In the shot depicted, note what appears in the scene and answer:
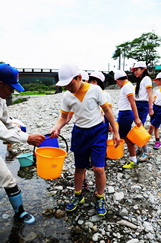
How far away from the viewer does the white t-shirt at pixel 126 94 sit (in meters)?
3.43

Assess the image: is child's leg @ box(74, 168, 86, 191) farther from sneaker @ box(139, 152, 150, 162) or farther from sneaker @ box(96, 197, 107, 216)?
sneaker @ box(139, 152, 150, 162)

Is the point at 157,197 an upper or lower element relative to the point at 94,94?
lower

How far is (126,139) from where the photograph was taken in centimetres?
382

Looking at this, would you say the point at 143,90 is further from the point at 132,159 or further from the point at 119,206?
the point at 119,206

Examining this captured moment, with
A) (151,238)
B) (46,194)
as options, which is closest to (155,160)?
(151,238)

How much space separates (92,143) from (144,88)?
222 centimetres

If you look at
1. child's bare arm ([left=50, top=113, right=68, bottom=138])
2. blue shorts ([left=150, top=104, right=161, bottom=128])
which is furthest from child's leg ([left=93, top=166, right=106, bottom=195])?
blue shorts ([left=150, top=104, right=161, bottom=128])

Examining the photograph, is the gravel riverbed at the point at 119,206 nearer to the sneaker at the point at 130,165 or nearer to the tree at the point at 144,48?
the sneaker at the point at 130,165

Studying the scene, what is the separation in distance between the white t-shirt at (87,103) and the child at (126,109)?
1273 mm

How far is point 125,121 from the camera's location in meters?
3.67

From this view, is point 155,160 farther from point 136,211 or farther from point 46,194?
point 46,194

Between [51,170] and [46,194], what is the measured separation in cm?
91

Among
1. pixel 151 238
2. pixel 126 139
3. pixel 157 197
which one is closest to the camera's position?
pixel 151 238

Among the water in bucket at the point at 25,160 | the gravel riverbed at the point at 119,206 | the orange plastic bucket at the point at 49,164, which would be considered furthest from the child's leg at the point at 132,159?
the water in bucket at the point at 25,160
